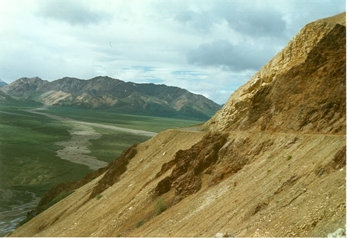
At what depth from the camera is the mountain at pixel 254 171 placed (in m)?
22.6

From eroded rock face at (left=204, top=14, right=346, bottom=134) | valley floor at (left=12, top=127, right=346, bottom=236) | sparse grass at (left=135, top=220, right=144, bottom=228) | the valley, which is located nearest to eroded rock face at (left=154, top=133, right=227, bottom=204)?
valley floor at (left=12, top=127, right=346, bottom=236)

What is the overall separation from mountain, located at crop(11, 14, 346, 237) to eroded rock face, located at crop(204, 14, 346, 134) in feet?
0.35

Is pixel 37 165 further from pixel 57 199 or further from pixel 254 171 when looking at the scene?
pixel 254 171

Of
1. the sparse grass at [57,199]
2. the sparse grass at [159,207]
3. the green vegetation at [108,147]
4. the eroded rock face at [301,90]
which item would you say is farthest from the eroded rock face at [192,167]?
the green vegetation at [108,147]

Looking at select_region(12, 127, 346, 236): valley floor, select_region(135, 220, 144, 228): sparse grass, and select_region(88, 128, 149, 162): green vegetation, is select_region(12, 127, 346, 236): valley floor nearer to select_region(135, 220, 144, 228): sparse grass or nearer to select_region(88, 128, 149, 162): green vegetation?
select_region(135, 220, 144, 228): sparse grass

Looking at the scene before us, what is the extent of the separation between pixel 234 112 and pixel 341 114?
1599cm

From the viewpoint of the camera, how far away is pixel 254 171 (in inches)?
1240

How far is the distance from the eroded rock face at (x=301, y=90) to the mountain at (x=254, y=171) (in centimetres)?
11

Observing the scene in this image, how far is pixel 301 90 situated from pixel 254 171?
10.5 m

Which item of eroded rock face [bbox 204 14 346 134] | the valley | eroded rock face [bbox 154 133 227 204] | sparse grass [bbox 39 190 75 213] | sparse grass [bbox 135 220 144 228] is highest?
eroded rock face [bbox 204 14 346 134]

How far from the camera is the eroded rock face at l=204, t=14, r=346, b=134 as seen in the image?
34.3m

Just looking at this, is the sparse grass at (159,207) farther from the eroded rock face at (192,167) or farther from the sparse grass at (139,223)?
Answer: the sparse grass at (139,223)

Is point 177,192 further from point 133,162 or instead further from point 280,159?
point 133,162

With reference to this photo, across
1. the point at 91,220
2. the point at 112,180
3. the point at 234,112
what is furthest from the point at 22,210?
the point at 234,112
